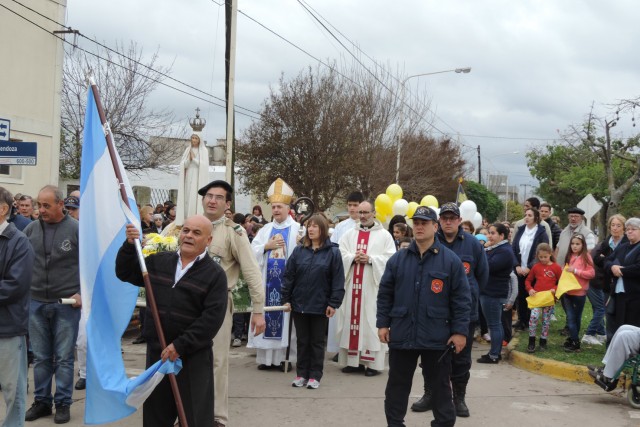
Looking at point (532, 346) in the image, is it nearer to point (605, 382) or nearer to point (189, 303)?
point (605, 382)

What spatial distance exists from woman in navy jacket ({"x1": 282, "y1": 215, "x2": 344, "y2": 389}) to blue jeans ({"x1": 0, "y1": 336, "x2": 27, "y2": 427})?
11.8 ft

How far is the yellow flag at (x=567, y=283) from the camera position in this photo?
33.7 feet

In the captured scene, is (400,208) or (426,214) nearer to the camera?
(426,214)

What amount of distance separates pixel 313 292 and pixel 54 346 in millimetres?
3070

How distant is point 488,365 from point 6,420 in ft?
21.6

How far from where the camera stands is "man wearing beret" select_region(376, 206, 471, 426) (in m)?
5.73

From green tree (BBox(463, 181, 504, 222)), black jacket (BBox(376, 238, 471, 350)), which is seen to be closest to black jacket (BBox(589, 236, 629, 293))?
black jacket (BBox(376, 238, 471, 350))

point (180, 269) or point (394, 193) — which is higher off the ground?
point (394, 193)

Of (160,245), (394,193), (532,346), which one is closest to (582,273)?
(532,346)

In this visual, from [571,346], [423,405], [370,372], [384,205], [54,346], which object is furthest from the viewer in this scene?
[384,205]

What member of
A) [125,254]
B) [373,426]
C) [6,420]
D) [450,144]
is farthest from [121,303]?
[450,144]

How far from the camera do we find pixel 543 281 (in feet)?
34.7

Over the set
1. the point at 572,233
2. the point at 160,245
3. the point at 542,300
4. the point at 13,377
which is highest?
the point at 572,233

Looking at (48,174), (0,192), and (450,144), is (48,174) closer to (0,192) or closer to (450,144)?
(0,192)
